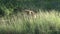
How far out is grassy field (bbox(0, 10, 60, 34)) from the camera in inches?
242

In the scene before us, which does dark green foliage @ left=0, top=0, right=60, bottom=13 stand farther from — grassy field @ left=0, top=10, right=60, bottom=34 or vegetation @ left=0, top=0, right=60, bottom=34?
grassy field @ left=0, top=10, right=60, bottom=34

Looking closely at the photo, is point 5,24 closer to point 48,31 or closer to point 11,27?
point 11,27

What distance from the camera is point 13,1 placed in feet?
26.6

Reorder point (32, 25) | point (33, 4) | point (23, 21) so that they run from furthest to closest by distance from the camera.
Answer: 1. point (33, 4)
2. point (23, 21)
3. point (32, 25)

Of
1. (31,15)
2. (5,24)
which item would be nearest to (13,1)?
(31,15)

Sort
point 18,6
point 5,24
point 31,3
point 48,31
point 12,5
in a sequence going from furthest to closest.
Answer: point 31,3 → point 18,6 → point 12,5 → point 5,24 → point 48,31

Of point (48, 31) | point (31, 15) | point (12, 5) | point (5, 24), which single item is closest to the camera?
point (48, 31)

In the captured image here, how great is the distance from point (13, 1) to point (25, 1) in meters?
1.24

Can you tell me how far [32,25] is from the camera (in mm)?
6336

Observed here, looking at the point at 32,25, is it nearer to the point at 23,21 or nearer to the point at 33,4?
the point at 23,21

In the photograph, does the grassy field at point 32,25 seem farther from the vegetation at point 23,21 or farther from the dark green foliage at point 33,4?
the dark green foliage at point 33,4

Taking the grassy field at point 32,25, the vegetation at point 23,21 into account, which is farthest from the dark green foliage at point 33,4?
the grassy field at point 32,25

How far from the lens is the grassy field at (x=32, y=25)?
615 centimetres

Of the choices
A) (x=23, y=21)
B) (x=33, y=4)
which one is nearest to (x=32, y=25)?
(x=23, y=21)
